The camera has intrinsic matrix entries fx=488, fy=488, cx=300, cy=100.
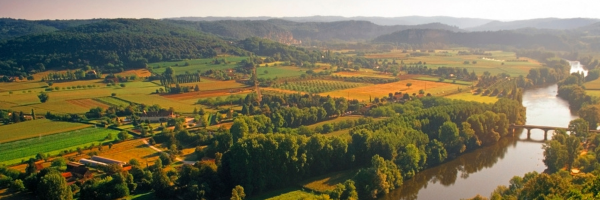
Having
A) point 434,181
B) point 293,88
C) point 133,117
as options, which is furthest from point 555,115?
point 133,117

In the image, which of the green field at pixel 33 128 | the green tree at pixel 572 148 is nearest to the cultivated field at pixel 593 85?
the green tree at pixel 572 148

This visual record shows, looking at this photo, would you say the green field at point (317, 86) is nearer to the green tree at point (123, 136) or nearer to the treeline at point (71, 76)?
the green tree at point (123, 136)

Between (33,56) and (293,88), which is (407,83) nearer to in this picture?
(293,88)

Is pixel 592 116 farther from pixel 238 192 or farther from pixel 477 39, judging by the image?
pixel 477 39

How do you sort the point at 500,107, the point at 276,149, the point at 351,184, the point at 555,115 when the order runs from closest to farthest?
the point at 351,184 → the point at 276,149 → the point at 500,107 → the point at 555,115

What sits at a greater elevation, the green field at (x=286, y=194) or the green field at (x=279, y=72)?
the green field at (x=279, y=72)

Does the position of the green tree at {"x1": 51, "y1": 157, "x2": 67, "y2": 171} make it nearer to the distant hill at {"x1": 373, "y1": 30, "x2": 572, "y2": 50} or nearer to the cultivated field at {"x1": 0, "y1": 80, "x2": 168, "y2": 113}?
the cultivated field at {"x1": 0, "y1": 80, "x2": 168, "y2": 113}

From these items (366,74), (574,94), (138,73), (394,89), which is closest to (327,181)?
(394,89)
